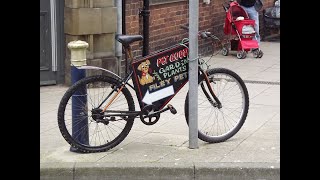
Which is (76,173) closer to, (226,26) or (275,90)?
(275,90)

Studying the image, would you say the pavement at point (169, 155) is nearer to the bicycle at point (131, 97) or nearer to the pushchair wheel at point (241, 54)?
the bicycle at point (131, 97)

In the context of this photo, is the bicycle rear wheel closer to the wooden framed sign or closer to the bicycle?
the bicycle

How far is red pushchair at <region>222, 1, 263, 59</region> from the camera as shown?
40.4 feet

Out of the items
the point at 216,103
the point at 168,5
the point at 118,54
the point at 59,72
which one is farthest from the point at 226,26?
the point at 216,103

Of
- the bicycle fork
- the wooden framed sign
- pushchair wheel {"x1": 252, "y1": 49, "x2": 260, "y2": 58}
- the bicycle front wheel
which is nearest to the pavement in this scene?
the bicycle front wheel

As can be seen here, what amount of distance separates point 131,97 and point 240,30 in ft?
21.7

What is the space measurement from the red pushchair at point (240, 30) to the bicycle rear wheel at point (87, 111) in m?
6.39

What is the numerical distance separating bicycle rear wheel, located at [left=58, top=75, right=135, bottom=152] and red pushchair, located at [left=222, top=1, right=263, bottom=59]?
639cm

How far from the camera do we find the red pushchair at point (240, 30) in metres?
12.3

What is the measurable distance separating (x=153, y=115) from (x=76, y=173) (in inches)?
39.2


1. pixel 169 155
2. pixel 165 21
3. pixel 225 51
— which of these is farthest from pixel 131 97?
pixel 225 51

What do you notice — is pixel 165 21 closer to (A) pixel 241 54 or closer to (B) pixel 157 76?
(A) pixel 241 54
